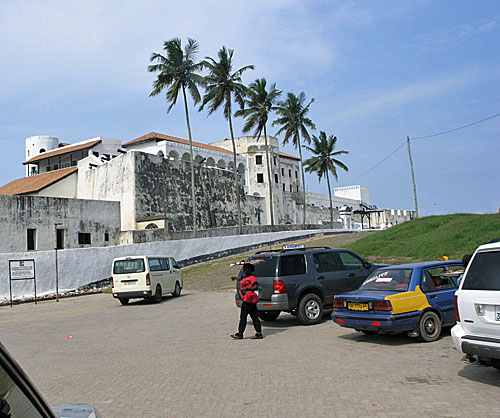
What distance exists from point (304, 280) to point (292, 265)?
1.57 feet

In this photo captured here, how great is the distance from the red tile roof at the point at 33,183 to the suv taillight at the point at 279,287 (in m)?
36.5

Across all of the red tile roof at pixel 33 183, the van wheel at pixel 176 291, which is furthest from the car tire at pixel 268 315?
the red tile roof at pixel 33 183

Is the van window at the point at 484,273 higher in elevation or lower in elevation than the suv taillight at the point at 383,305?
higher

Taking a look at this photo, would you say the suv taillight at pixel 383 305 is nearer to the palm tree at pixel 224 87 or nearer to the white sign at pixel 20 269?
the white sign at pixel 20 269

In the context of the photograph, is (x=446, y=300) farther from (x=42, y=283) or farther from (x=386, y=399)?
(x=42, y=283)

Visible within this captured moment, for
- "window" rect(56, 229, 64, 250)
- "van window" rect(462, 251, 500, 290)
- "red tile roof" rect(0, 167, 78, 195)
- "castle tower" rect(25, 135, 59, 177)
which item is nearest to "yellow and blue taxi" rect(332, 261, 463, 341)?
"van window" rect(462, 251, 500, 290)

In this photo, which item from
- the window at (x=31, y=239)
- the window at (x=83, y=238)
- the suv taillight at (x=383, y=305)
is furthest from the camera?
the window at (x=83, y=238)

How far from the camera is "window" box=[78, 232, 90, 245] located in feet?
117

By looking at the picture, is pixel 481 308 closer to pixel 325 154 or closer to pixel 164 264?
pixel 164 264

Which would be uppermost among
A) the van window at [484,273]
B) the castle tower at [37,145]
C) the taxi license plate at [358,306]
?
the castle tower at [37,145]

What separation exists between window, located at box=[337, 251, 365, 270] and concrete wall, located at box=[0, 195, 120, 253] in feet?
83.8

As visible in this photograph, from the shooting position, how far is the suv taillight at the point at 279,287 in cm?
1171

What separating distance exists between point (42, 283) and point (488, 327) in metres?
22.7

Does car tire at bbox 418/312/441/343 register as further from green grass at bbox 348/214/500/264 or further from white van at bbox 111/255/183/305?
green grass at bbox 348/214/500/264
